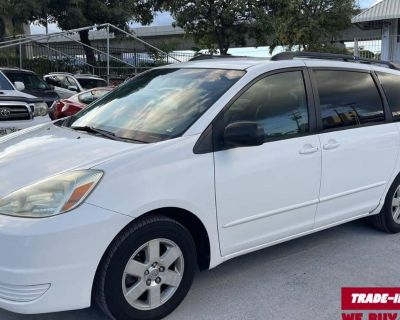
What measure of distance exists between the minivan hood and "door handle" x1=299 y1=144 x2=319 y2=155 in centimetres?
133

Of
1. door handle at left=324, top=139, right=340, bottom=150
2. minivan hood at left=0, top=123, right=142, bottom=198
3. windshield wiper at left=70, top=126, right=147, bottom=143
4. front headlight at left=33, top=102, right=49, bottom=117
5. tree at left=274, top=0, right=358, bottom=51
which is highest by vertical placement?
tree at left=274, top=0, right=358, bottom=51

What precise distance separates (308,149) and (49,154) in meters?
1.94

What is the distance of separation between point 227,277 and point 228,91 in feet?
4.74

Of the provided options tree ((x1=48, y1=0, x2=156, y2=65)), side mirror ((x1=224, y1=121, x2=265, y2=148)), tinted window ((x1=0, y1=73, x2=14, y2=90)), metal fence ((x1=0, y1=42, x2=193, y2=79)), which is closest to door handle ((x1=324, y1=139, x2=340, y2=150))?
side mirror ((x1=224, y1=121, x2=265, y2=148))

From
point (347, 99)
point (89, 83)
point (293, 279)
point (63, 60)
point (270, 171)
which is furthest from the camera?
point (63, 60)

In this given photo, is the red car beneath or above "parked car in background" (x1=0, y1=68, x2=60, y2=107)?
beneath

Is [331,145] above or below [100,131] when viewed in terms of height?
below

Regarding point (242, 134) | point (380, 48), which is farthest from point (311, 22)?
point (242, 134)

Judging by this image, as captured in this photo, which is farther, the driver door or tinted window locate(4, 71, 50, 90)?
tinted window locate(4, 71, 50, 90)

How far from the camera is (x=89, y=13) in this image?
23359 mm

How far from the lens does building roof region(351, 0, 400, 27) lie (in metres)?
21.8

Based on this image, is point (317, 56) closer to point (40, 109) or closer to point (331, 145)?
point (331, 145)

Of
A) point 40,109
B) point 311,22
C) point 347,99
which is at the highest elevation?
point 311,22

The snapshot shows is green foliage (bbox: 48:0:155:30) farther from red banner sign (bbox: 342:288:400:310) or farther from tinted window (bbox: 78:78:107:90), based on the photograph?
red banner sign (bbox: 342:288:400:310)
